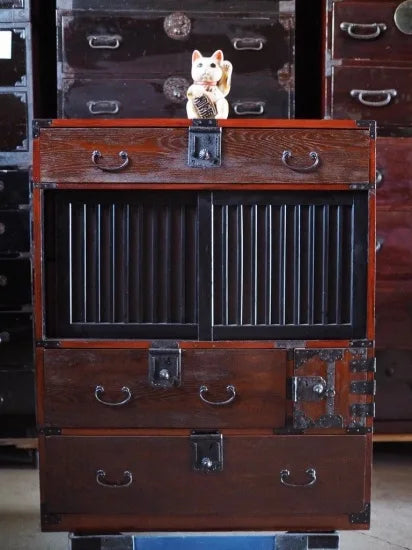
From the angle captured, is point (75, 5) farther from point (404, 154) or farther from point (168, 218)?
point (404, 154)

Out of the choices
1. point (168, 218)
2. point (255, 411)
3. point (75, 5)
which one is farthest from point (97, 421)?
point (75, 5)

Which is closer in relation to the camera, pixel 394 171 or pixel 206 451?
pixel 206 451

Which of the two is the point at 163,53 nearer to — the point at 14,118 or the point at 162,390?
the point at 14,118

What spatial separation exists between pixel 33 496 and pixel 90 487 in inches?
27.1

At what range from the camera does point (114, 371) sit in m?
1.44

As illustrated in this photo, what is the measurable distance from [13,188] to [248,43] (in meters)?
0.87

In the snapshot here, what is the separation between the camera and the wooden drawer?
145 centimetres

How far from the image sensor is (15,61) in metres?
2.11

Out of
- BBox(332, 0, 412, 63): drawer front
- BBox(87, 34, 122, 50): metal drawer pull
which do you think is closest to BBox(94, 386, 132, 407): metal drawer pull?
BBox(87, 34, 122, 50): metal drawer pull

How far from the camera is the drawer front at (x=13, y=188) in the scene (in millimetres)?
2129

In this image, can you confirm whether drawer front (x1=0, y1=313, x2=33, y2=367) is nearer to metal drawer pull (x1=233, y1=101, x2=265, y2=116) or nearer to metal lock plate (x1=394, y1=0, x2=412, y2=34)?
metal drawer pull (x1=233, y1=101, x2=265, y2=116)

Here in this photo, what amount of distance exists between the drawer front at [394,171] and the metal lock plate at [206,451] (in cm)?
107

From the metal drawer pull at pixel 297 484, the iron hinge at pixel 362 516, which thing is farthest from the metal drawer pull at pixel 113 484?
the iron hinge at pixel 362 516

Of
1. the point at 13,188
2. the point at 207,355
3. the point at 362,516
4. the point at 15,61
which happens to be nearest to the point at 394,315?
the point at 362,516
